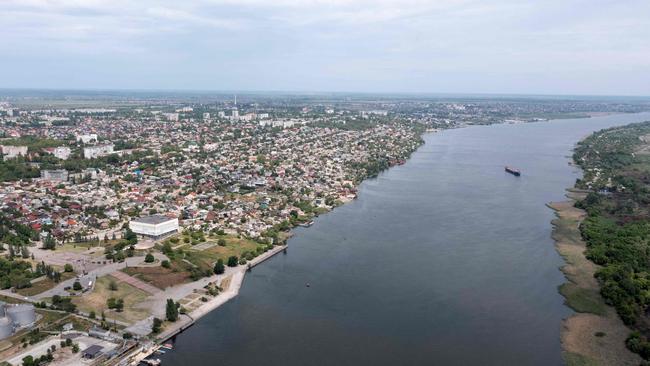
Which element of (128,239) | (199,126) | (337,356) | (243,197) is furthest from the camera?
(199,126)

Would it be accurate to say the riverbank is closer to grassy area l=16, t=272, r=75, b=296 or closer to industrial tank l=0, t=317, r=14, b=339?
industrial tank l=0, t=317, r=14, b=339

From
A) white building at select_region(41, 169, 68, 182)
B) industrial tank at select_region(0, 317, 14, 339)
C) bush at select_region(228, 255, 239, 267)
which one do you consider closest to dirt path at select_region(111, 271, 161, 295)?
bush at select_region(228, 255, 239, 267)

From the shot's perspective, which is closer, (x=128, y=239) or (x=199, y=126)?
(x=128, y=239)

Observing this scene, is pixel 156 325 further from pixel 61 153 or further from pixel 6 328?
pixel 61 153

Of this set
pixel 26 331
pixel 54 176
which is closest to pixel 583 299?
pixel 26 331

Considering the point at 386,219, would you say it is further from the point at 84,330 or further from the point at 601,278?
the point at 84,330

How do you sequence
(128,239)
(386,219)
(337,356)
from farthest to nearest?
Result: (386,219) < (128,239) < (337,356)

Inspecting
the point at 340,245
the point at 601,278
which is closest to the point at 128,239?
the point at 340,245
